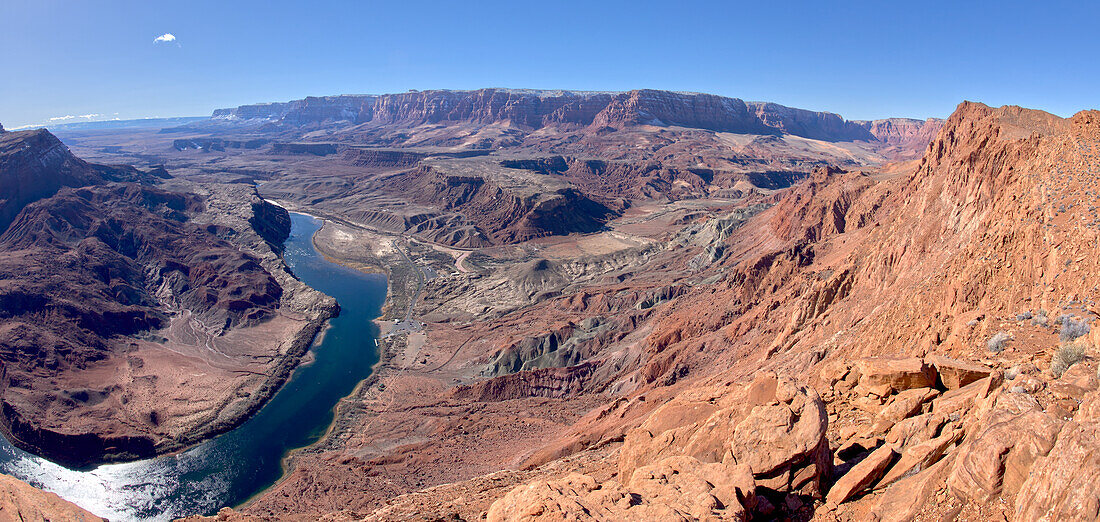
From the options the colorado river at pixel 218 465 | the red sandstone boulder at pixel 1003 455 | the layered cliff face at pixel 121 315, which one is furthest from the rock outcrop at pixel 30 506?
the layered cliff face at pixel 121 315

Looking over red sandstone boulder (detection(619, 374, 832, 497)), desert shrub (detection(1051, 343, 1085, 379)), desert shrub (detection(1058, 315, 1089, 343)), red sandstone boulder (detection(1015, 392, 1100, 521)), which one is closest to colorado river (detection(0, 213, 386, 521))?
red sandstone boulder (detection(619, 374, 832, 497))

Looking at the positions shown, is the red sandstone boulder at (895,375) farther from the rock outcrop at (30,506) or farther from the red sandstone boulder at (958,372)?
the rock outcrop at (30,506)

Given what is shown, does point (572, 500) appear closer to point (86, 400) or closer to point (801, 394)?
point (801, 394)

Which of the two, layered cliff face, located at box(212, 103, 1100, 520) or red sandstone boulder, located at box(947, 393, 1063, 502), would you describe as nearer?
red sandstone boulder, located at box(947, 393, 1063, 502)

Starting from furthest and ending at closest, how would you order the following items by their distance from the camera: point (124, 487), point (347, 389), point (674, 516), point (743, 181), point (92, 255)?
point (743, 181) < point (92, 255) < point (347, 389) < point (124, 487) < point (674, 516)

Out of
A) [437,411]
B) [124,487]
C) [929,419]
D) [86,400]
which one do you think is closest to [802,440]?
[929,419]

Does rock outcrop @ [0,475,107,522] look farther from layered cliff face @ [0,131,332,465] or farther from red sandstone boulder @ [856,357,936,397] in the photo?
layered cliff face @ [0,131,332,465]
